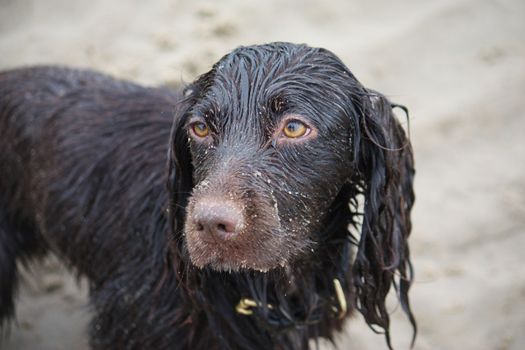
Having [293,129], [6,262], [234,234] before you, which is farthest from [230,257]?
[6,262]

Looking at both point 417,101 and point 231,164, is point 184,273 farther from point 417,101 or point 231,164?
point 417,101

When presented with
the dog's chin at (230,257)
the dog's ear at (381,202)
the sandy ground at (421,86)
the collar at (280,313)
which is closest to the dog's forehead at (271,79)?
the dog's ear at (381,202)

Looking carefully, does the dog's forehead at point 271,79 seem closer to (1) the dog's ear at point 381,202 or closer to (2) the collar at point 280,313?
(1) the dog's ear at point 381,202

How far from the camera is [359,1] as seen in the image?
21.7 feet

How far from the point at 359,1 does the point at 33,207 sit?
13.0 ft

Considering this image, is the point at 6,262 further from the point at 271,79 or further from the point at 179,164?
the point at 271,79

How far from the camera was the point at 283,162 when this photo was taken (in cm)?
254

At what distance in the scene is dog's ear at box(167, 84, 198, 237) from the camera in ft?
9.39

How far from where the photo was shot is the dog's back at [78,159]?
3438 millimetres

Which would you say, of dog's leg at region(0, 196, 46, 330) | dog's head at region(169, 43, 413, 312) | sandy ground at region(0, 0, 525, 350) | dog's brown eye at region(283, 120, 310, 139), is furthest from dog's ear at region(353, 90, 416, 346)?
dog's leg at region(0, 196, 46, 330)

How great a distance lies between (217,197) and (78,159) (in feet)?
4.84

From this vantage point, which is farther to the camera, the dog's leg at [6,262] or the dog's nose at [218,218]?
the dog's leg at [6,262]

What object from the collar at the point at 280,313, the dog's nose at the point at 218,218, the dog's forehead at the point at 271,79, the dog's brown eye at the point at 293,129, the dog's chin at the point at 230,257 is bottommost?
the collar at the point at 280,313

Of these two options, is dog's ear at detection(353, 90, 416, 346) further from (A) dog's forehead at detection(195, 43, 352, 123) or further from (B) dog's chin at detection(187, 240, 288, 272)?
(B) dog's chin at detection(187, 240, 288, 272)
